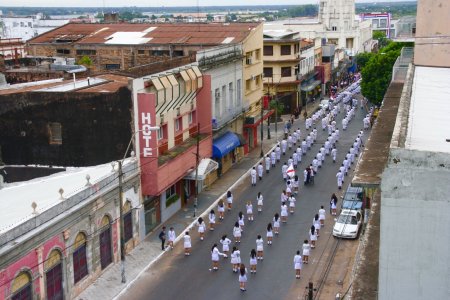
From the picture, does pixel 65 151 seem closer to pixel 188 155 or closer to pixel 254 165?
pixel 188 155

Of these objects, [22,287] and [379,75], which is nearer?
[22,287]

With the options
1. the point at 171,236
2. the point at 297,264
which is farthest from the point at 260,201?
the point at 297,264

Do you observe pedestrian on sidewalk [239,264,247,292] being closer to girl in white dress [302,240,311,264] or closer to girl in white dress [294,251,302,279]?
girl in white dress [294,251,302,279]

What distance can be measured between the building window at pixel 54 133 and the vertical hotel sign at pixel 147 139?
336cm

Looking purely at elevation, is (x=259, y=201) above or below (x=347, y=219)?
below

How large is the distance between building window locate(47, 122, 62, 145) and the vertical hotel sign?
3.36 metres

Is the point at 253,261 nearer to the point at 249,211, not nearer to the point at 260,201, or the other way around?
the point at 249,211

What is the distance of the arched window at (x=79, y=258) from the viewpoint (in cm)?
2309

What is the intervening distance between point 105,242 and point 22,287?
578 cm

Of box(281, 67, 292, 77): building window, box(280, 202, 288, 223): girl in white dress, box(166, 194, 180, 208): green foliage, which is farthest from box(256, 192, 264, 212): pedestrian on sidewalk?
box(281, 67, 292, 77): building window

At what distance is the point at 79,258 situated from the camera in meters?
23.4

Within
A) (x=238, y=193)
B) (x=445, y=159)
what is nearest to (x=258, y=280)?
(x=238, y=193)

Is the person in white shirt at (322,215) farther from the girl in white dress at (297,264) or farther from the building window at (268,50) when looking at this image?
the building window at (268,50)

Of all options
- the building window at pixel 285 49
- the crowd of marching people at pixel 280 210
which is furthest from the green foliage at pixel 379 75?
the building window at pixel 285 49
